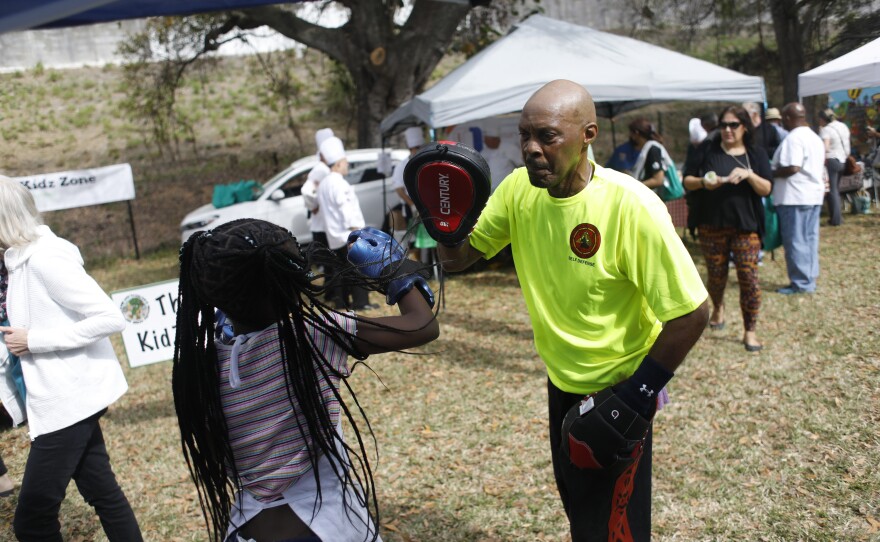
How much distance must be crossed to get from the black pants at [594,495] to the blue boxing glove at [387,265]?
0.77 metres

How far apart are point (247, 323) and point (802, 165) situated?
6.62 m

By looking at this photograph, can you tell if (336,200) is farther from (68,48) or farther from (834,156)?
(68,48)

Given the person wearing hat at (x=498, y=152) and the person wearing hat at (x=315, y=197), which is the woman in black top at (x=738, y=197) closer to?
the person wearing hat at (x=498, y=152)

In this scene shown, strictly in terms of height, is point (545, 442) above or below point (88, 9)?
below

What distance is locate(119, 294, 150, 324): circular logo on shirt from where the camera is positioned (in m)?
4.73

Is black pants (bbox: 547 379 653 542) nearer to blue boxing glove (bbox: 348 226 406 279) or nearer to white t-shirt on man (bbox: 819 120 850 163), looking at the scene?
blue boxing glove (bbox: 348 226 406 279)

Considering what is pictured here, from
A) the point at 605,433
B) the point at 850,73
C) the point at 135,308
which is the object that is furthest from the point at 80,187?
the point at 605,433

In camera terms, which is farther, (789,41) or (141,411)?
(789,41)

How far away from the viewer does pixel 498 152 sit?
30.6 feet

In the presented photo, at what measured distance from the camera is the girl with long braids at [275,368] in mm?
1711

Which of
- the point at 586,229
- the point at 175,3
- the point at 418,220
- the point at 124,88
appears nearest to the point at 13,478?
the point at 175,3

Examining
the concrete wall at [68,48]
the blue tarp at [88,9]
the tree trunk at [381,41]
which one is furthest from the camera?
the concrete wall at [68,48]

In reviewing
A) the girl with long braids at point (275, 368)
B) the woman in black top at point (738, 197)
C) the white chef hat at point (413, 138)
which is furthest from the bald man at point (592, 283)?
the white chef hat at point (413, 138)

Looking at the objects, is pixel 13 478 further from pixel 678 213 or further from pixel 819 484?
pixel 678 213
